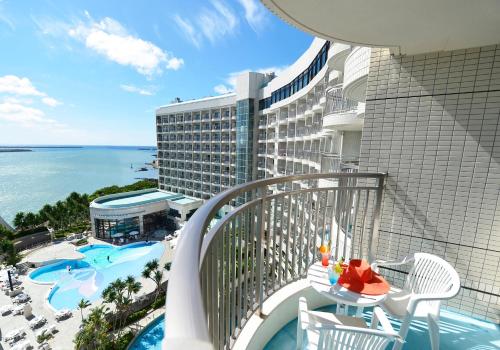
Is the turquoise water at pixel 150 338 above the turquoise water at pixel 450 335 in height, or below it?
below

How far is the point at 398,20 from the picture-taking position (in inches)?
73.0

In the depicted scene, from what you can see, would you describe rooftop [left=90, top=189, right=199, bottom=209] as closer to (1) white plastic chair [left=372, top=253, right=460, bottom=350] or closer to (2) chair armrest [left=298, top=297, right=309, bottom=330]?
(2) chair armrest [left=298, top=297, right=309, bottom=330]

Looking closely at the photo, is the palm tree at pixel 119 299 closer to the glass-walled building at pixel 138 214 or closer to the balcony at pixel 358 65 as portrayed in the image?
the glass-walled building at pixel 138 214

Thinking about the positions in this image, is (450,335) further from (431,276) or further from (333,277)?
(333,277)

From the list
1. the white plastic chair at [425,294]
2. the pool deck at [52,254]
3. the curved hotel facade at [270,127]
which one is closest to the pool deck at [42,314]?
the pool deck at [52,254]

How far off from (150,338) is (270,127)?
59.5ft

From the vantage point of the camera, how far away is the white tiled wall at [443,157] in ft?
7.93

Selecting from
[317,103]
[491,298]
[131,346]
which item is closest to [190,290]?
[491,298]

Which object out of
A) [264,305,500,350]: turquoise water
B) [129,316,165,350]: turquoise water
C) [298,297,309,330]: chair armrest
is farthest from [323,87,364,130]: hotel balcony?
[129,316,165,350]: turquoise water

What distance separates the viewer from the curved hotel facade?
1005cm

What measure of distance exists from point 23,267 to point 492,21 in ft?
87.9

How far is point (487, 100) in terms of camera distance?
237 centimetres

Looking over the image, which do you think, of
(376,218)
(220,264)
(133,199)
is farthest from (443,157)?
(133,199)

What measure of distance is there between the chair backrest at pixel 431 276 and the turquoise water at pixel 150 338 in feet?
39.4
